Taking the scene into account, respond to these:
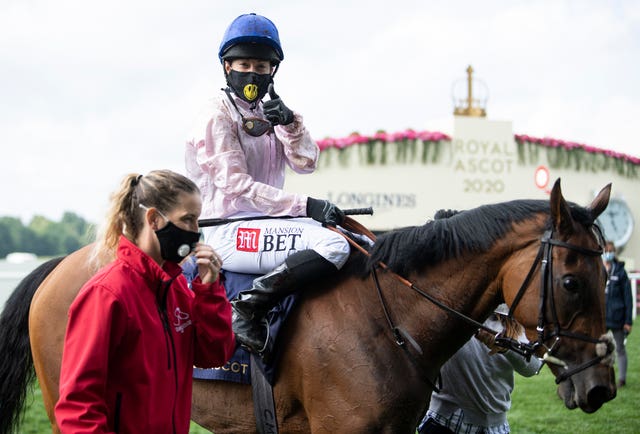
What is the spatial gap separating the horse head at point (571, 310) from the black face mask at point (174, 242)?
5.00 ft

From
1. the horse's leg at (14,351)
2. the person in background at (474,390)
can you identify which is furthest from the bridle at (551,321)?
the horse's leg at (14,351)

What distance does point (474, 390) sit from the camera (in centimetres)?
391

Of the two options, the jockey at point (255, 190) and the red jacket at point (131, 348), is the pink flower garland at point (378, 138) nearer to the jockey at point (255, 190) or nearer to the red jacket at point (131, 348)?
the jockey at point (255, 190)

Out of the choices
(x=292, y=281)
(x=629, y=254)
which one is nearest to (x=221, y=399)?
(x=292, y=281)

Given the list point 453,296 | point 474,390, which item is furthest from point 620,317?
point 453,296

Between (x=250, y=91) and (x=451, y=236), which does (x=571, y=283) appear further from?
(x=250, y=91)

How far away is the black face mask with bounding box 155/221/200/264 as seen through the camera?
2150 millimetres

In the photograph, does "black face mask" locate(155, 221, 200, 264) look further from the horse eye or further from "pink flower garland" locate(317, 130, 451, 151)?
"pink flower garland" locate(317, 130, 451, 151)

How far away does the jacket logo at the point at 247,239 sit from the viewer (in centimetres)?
353

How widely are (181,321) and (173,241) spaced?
0.30 meters

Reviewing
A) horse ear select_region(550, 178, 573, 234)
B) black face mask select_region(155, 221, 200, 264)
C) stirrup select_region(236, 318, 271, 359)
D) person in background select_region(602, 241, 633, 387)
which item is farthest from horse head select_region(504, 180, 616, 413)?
person in background select_region(602, 241, 633, 387)

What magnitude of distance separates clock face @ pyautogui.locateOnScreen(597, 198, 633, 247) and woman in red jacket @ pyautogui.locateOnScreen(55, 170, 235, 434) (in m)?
19.0

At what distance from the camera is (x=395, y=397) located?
10.2ft

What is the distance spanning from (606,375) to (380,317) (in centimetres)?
99
